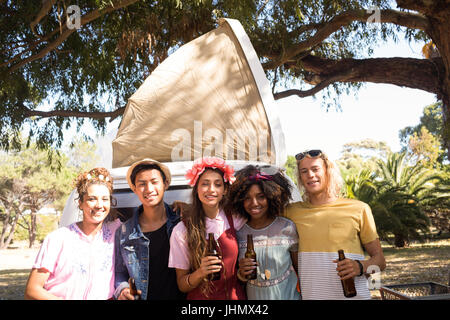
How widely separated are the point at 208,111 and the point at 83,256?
206 centimetres

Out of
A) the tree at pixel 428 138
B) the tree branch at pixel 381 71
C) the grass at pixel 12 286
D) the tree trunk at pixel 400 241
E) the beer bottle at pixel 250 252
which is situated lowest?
the grass at pixel 12 286

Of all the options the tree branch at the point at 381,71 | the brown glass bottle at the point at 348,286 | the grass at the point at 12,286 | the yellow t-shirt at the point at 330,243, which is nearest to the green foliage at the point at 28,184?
the grass at the point at 12,286

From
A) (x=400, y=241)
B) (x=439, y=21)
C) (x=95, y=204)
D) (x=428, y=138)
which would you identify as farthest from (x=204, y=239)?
(x=428, y=138)

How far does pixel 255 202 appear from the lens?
9.63 ft

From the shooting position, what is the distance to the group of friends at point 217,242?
107 inches

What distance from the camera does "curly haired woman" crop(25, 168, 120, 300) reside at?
2.66 meters

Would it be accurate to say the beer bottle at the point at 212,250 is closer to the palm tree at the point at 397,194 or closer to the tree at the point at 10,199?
the palm tree at the point at 397,194

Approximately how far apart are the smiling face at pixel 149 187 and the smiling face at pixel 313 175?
1.04m

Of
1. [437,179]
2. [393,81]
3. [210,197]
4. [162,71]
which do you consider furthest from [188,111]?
[437,179]

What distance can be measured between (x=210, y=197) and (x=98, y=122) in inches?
396

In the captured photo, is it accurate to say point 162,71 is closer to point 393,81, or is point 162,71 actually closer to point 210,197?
point 210,197

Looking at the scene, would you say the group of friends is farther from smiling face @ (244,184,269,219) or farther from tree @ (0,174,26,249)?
tree @ (0,174,26,249)
